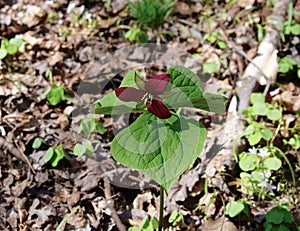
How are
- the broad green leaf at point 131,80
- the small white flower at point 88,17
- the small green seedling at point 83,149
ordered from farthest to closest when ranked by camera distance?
the small white flower at point 88,17
the small green seedling at point 83,149
the broad green leaf at point 131,80

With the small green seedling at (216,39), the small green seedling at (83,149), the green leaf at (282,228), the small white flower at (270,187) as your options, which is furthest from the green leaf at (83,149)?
the small green seedling at (216,39)

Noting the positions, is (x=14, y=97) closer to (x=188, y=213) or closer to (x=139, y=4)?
(x=139, y=4)

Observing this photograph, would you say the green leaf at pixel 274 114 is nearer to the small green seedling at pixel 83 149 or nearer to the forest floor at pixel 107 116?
the forest floor at pixel 107 116

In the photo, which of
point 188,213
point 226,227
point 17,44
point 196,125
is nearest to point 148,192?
point 188,213

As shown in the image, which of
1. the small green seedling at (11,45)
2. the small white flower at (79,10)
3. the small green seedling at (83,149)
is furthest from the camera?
the small white flower at (79,10)

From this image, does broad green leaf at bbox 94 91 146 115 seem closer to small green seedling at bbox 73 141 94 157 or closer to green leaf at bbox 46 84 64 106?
small green seedling at bbox 73 141 94 157

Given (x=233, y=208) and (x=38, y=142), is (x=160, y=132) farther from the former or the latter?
(x=38, y=142)

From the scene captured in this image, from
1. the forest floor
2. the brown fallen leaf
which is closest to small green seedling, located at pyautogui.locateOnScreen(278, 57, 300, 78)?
the forest floor

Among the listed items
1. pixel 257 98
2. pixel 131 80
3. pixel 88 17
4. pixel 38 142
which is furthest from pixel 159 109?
pixel 88 17
